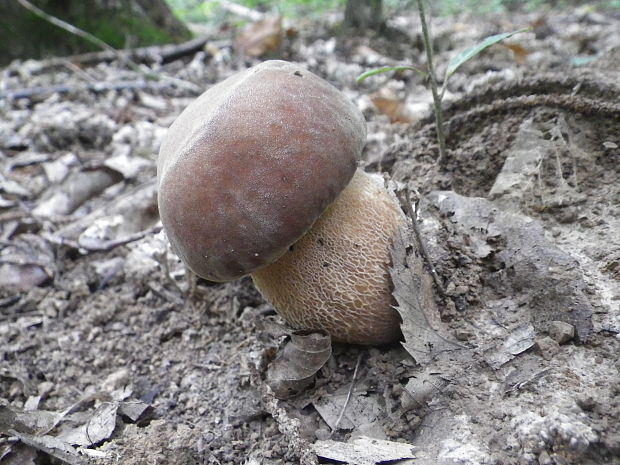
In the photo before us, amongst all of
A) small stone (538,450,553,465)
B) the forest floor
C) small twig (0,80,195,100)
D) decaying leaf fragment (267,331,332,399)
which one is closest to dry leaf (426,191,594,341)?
the forest floor

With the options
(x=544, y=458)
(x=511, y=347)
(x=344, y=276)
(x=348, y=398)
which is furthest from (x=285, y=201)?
(x=544, y=458)

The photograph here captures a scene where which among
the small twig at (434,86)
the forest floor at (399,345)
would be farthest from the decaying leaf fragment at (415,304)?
the small twig at (434,86)

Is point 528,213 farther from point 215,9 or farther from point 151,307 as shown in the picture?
point 215,9

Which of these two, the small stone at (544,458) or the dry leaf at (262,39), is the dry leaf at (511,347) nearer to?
the small stone at (544,458)

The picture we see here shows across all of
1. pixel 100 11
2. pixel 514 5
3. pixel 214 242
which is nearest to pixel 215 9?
pixel 100 11

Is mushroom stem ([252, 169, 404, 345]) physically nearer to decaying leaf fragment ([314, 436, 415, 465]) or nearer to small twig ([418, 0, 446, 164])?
decaying leaf fragment ([314, 436, 415, 465])

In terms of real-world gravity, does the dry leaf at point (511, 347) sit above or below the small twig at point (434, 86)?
below
